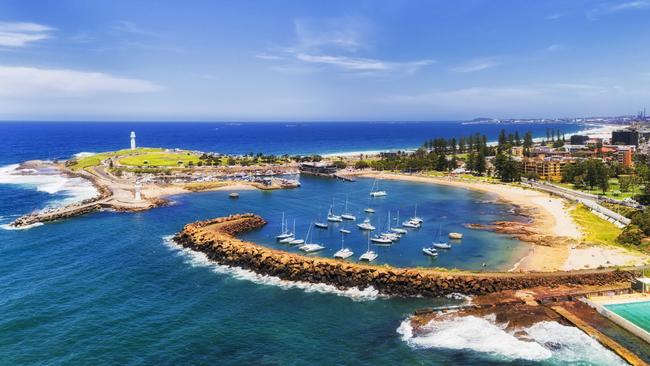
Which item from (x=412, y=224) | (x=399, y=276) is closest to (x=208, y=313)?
(x=399, y=276)

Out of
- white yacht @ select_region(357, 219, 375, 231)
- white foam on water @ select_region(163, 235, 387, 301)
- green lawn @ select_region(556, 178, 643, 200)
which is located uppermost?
green lawn @ select_region(556, 178, 643, 200)

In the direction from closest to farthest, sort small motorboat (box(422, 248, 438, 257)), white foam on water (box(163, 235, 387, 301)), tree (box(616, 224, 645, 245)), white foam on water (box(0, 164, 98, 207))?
white foam on water (box(163, 235, 387, 301))
small motorboat (box(422, 248, 438, 257))
tree (box(616, 224, 645, 245))
white foam on water (box(0, 164, 98, 207))

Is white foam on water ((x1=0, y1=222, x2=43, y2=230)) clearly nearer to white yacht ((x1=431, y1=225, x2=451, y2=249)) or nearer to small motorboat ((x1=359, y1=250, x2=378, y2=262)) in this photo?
small motorboat ((x1=359, y1=250, x2=378, y2=262))

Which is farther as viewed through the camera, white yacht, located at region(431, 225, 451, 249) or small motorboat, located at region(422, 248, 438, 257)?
white yacht, located at region(431, 225, 451, 249)

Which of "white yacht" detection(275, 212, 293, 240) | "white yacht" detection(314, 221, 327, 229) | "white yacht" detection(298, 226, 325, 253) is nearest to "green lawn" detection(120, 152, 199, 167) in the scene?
"white yacht" detection(275, 212, 293, 240)

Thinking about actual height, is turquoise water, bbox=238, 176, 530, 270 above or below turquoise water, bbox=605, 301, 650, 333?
above

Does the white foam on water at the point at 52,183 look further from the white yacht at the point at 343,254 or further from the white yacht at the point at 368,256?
the white yacht at the point at 368,256
